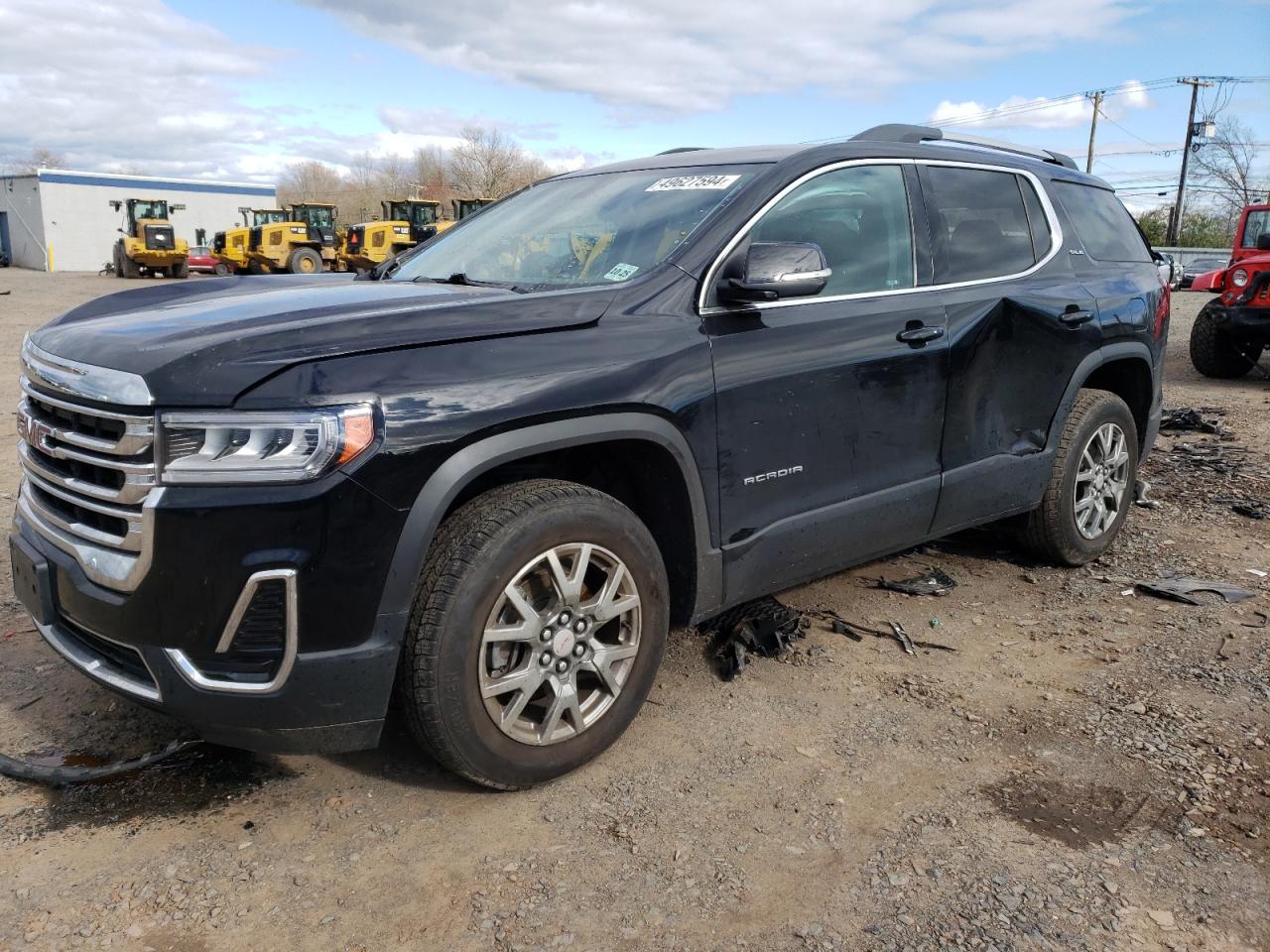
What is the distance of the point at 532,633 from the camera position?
9.00 feet

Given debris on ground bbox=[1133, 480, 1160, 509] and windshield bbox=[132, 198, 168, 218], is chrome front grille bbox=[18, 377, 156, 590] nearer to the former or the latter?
debris on ground bbox=[1133, 480, 1160, 509]

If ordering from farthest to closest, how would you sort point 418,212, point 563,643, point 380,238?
point 418,212, point 380,238, point 563,643

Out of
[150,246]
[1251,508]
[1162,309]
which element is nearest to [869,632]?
[1162,309]

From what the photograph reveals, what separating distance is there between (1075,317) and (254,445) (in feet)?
11.6

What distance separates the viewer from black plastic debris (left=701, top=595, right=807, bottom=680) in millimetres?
3764

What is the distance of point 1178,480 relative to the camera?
664cm

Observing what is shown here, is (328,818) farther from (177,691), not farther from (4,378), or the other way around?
(4,378)

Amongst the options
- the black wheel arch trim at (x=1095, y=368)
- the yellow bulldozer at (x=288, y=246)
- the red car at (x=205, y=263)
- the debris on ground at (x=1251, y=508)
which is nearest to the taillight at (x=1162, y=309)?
the black wheel arch trim at (x=1095, y=368)

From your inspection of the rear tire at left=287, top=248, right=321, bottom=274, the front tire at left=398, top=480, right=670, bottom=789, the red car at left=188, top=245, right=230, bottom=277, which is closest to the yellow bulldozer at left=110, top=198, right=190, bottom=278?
the red car at left=188, top=245, right=230, bottom=277

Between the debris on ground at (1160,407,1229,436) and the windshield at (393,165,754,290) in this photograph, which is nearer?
the windshield at (393,165,754,290)

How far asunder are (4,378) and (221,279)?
8448 millimetres

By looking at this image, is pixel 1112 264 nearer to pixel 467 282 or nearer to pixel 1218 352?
pixel 467 282

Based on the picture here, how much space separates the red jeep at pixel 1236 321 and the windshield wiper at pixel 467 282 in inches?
387

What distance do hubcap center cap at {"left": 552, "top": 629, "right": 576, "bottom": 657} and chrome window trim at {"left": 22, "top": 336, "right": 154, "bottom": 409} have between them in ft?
3.93
